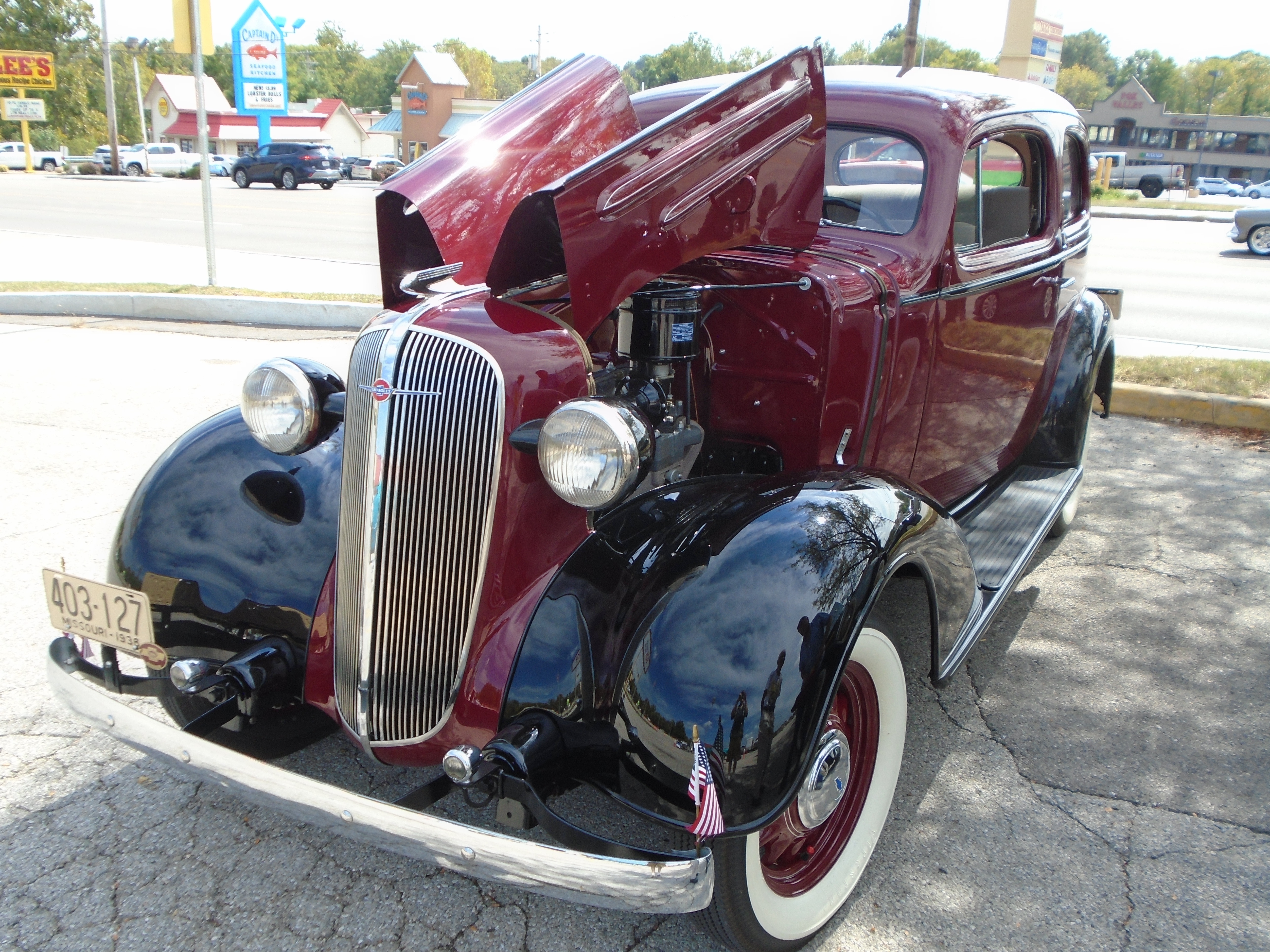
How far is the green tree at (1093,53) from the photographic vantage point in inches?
5463

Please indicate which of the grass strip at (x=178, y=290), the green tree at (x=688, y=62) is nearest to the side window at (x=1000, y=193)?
the grass strip at (x=178, y=290)

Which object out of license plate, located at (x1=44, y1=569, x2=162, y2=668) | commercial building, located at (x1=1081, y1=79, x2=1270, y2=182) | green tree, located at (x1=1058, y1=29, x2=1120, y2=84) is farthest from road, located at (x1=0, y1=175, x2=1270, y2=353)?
green tree, located at (x1=1058, y1=29, x2=1120, y2=84)

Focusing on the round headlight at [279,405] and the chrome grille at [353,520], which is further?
the round headlight at [279,405]

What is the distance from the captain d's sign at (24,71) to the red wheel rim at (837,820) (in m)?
52.7

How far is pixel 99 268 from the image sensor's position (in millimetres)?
11398

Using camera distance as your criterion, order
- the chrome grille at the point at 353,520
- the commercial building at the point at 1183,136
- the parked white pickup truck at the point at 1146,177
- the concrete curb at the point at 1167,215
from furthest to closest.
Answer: the commercial building at the point at 1183,136, the parked white pickup truck at the point at 1146,177, the concrete curb at the point at 1167,215, the chrome grille at the point at 353,520

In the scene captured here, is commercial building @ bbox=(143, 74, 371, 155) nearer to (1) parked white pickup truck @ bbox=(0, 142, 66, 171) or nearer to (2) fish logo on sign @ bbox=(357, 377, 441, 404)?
(1) parked white pickup truck @ bbox=(0, 142, 66, 171)

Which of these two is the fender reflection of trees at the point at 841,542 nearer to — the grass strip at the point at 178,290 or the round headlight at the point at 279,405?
the round headlight at the point at 279,405

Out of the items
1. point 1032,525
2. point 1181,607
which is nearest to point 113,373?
point 1032,525

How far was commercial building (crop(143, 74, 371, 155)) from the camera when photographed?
174 feet

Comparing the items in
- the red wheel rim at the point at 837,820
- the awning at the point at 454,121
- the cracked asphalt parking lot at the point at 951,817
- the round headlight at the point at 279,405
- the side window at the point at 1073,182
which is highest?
the awning at the point at 454,121

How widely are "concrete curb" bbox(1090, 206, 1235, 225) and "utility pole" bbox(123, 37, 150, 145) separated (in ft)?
138

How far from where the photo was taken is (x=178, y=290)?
920cm

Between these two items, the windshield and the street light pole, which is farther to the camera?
the street light pole
